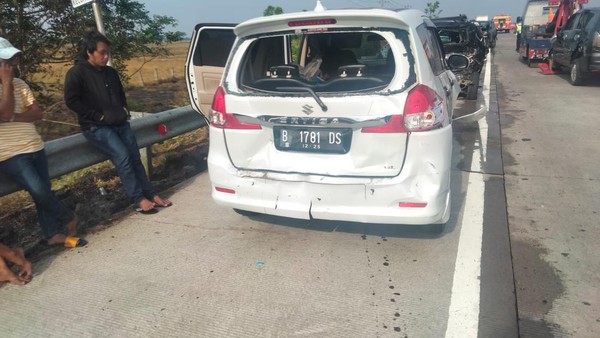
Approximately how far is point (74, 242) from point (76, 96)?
125 centimetres

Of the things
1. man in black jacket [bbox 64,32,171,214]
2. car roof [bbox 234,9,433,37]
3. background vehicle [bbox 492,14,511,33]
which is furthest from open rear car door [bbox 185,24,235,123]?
background vehicle [bbox 492,14,511,33]

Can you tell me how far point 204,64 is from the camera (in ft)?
16.0

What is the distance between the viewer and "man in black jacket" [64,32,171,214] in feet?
12.5

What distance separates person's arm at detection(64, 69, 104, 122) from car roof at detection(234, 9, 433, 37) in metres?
1.60

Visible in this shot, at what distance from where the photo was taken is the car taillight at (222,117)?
10.6ft

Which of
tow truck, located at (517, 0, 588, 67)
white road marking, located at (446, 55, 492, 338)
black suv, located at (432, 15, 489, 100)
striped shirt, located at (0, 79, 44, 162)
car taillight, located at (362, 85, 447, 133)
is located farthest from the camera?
tow truck, located at (517, 0, 588, 67)

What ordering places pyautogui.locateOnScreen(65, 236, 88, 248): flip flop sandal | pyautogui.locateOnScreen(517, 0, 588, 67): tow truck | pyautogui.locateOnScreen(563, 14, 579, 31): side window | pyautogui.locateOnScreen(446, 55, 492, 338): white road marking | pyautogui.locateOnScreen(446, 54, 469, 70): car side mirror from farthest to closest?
pyautogui.locateOnScreen(517, 0, 588, 67): tow truck
pyautogui.locateOnScreen(563, 14, 579, 31): side window
pyautogui.locateOnScreen(446, 54, 469, 70): car side mirror
pyautogui.locateOnScreen(65, 236, 88, 248): flip flop sandal
pyautogui.locateOnScreen(446, 55, 492, 338): white road marking

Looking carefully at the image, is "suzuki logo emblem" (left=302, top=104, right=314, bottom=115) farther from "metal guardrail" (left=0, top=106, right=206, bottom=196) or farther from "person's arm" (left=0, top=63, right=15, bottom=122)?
"metal guardrail" (left=0, top=106, right=206, bottom=196)

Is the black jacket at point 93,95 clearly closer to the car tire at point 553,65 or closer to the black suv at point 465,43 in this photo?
the black suv at point 465,43

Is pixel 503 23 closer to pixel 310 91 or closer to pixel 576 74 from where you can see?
pixel 576 74

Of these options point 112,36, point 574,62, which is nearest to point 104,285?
point 112,36

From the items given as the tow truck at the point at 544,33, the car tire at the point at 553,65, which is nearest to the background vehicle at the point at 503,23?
the tow truck at the point at 544,33

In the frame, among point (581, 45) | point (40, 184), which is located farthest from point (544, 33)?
point (40, 184)

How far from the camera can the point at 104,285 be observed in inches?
119
